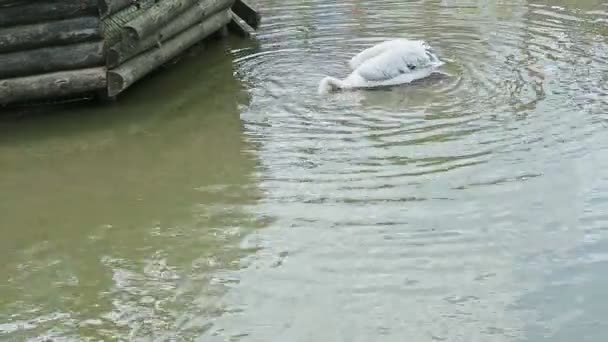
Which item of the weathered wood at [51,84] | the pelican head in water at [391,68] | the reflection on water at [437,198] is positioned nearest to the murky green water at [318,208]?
the reflection on water at [437,198]

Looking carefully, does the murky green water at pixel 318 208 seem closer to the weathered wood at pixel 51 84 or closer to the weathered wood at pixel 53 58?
the weathered wood at pixel 51 84

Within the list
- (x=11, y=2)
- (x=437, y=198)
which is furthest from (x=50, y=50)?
(x=437, y=198)

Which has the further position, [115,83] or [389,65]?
[389,65]

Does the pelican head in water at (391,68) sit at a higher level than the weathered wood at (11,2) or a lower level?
lower

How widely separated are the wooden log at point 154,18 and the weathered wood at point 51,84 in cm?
47

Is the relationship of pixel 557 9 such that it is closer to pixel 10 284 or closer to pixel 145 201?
pixel 145 201

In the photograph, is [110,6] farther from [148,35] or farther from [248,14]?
[248,14]

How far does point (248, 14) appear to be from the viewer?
1097 cm

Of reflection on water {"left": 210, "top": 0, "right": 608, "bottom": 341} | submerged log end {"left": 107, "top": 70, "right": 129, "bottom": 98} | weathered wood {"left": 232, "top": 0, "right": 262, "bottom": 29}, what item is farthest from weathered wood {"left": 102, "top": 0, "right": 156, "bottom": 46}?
weathered wood {"left": 232, "top": 0, "right": 262, "bottom": 29}

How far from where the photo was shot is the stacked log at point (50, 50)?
7637 mm

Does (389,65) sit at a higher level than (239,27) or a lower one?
higher

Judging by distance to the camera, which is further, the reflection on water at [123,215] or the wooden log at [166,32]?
the wooden log at [166,32]

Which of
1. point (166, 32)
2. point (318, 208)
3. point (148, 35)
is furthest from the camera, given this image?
point (166, 32)

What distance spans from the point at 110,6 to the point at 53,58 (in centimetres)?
69
